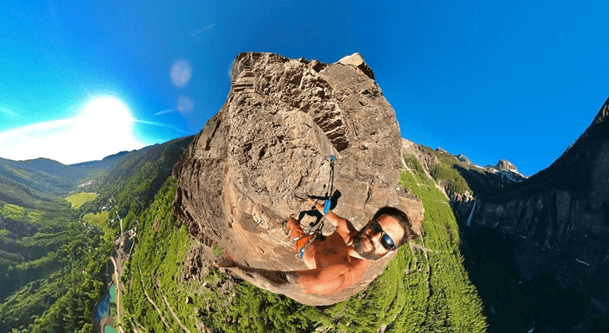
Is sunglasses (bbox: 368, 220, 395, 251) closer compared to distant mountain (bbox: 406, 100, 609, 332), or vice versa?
sunglasses (bbox: 368, 220, 395, 251)

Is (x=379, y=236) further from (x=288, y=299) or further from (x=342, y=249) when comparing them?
(x=288, y=299)

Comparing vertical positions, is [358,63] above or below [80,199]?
above

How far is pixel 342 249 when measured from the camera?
3.83 metres

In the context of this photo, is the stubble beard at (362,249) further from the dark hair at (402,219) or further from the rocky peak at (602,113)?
the rocky peak at (602,113)

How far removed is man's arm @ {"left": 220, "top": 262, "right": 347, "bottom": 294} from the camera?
414cm

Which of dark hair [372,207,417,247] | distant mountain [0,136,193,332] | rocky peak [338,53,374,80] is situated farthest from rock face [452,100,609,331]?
distant mountain [0,136,193,332]

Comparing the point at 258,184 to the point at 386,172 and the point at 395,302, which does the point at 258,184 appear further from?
the point at 395,302

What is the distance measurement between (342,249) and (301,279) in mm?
2222

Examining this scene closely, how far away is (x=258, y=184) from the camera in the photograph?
5.33 m

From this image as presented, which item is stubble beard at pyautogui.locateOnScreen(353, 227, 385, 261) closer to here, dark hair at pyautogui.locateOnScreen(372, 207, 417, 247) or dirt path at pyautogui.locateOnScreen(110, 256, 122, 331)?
dark hair at pyautogui.locateOnScreen(372, 207, 417, 247)

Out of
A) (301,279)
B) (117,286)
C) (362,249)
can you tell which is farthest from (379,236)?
(117,286)

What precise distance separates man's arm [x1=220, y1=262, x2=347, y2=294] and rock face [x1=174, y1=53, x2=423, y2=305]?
1.11 ft

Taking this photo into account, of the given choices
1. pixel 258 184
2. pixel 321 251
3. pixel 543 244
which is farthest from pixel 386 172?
pixel 543 244

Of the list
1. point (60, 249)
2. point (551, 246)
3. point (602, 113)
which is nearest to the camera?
point (602, 113)
